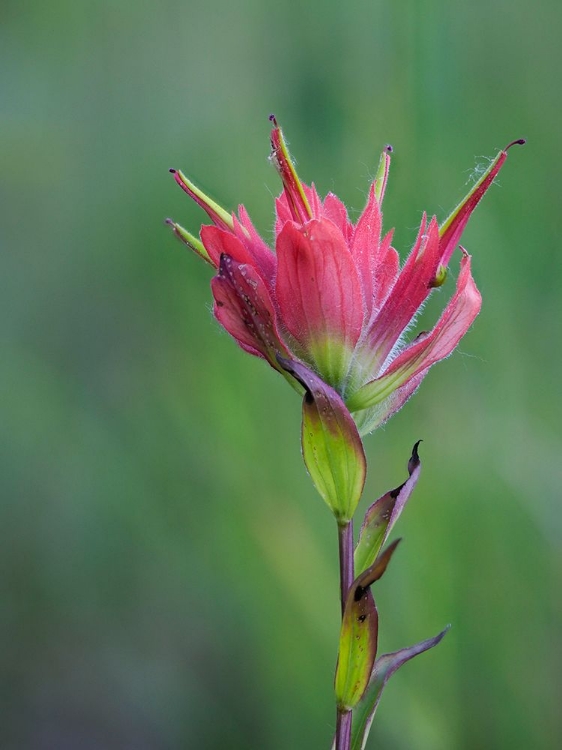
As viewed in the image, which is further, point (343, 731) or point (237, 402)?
point (237, 402)

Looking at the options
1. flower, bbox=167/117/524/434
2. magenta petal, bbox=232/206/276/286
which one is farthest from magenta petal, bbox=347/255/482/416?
magenta petal, bbox=232/206/276/286

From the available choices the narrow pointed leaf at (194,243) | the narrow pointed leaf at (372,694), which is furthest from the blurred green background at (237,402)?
the narrow pointed leaf at (194,243)

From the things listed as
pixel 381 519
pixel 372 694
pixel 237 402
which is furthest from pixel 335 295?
pixel 237 402

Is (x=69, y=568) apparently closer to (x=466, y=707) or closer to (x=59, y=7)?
(x=466, y=707)

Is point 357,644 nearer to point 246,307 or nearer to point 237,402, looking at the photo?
point 246,307

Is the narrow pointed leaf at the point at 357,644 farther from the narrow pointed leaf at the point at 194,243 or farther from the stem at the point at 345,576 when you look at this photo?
the narrow pointed leaf at the point at 194,243

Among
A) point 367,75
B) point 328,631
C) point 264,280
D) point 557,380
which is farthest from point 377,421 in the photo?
point 367,75
